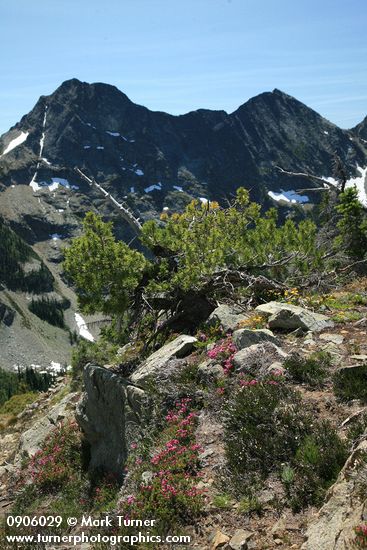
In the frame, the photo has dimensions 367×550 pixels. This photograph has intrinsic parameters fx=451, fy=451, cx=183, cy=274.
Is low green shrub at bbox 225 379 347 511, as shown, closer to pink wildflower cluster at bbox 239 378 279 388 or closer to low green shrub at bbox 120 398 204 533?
pink wildflower cluster at bbox 239 378 279 388

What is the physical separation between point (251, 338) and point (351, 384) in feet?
10.9

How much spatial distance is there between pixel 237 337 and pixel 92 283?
4721 millimetres

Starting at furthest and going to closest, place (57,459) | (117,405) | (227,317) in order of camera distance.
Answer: (227,317) → (57,459) → (117,405)

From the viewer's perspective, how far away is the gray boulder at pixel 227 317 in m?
14.4

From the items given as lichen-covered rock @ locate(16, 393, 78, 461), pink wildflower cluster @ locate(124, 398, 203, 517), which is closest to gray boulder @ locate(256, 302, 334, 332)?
pink wildflower cluster @ locate(124, 398, 203, 517)

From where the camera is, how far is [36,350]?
577 ft

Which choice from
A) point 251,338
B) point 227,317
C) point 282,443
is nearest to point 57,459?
point 227,317

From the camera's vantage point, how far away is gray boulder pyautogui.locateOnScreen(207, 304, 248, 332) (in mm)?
14359

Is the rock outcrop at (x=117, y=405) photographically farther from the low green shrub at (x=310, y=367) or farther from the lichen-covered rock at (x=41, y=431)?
the low green shrub at (x=310, y=367)

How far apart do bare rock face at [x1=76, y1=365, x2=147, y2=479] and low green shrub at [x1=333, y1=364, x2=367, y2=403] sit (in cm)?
508

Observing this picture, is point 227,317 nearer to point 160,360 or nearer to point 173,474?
point 160,360

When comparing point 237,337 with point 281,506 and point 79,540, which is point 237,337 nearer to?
point 281,506

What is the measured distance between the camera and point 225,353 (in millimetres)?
12438

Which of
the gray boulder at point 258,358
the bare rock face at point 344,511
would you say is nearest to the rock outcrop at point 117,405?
the gray boulder at point 258,358
